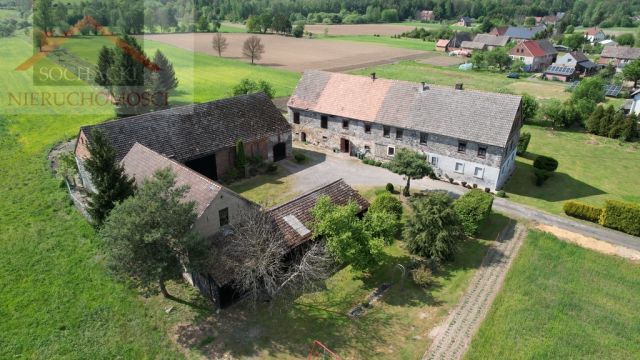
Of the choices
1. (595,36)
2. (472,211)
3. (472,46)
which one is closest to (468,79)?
(472,46)

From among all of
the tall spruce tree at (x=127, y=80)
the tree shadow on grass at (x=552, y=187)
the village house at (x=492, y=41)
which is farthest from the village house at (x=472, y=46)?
the tall spruce tree at (x=127, y=80)

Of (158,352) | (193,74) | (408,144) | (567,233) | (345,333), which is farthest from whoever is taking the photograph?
(193,74)

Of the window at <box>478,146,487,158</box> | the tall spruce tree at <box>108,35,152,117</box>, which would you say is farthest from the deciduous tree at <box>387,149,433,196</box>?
the tall spruce tree at <box>108,35,152,117</box>

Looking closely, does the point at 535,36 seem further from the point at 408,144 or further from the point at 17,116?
the point at 17,116

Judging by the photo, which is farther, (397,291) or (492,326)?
(397,291)

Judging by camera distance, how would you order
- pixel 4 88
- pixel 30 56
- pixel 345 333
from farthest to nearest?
pixel 30 56 < pixel 4 88 < pixel 345 333

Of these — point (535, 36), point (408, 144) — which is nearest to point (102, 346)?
point (408, 144)

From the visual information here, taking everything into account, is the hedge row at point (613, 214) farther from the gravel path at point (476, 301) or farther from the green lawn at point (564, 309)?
the gravel path at point (476, 301)
